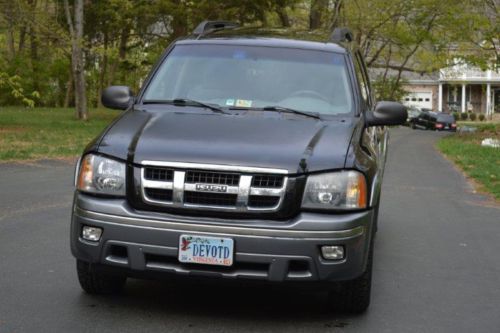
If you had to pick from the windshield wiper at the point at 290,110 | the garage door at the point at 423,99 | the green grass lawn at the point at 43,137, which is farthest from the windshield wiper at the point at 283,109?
the garage door at the point at 423,99

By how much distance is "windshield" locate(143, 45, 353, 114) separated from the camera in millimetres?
6090

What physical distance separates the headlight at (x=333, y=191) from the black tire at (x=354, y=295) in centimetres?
52

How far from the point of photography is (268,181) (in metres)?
4.88

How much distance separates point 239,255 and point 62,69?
42853mm

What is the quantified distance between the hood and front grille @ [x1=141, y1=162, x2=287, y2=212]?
0.16 feet

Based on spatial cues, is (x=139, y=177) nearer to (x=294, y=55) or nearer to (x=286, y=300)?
(x=286, y=300)

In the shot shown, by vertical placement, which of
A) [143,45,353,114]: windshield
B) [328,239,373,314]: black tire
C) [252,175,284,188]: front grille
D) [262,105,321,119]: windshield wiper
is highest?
[143,45,353,114]: windshield

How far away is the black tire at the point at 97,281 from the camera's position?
5488mm

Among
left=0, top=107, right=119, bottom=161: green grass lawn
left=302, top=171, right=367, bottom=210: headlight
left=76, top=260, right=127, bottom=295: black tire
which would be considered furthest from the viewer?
left=0, top=107, right=119, bottom=161: green grass lawn

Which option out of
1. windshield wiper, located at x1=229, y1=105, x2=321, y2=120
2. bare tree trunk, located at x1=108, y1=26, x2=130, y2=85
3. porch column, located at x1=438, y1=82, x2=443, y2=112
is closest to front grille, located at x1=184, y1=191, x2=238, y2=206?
windshield wiper, located at x1=229, y1=105, x2=321, y2=120

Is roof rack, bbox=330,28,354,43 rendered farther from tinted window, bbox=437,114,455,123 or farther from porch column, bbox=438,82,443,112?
porch column, bbox=438,82,443,112

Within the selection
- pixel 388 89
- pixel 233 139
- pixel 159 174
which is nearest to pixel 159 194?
pixel 159 174

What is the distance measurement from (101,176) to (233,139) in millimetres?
840

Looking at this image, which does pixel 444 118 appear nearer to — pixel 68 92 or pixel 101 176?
pixel 68 92
